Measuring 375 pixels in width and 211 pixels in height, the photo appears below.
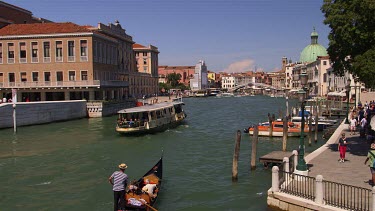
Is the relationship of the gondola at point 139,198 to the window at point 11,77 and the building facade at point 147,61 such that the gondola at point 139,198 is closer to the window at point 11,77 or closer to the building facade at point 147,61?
the window at point 11,77

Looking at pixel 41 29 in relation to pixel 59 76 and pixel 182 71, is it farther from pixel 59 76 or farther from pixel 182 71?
pixel 182 71

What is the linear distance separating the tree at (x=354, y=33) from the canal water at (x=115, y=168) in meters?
5.82

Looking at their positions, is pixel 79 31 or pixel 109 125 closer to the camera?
pixel 109 125

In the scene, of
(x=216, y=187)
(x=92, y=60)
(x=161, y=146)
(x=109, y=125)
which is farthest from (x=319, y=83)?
(x=216, y=187)

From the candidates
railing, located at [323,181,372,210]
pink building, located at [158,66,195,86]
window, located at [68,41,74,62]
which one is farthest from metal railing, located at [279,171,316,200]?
pink building, located at [158,66,195,86]

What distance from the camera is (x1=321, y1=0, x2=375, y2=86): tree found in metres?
14.4

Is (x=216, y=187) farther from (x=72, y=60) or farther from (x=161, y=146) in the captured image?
(x=72, y=60)

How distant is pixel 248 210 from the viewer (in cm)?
1285

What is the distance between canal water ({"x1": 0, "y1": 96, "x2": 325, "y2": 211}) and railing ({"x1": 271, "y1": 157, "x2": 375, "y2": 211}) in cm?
152

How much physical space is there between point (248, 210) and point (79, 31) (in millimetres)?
41794

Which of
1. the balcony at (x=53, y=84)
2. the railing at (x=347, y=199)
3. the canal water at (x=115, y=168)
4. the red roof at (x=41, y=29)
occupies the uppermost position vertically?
the red roof at (x=41, y=29)

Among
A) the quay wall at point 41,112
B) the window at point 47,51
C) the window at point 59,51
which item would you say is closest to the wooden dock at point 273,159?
the quay wall at point 41,112

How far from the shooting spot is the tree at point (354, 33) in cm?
1445

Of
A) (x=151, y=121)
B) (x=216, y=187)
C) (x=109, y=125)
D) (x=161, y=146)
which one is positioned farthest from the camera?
(x=109, y=125)
